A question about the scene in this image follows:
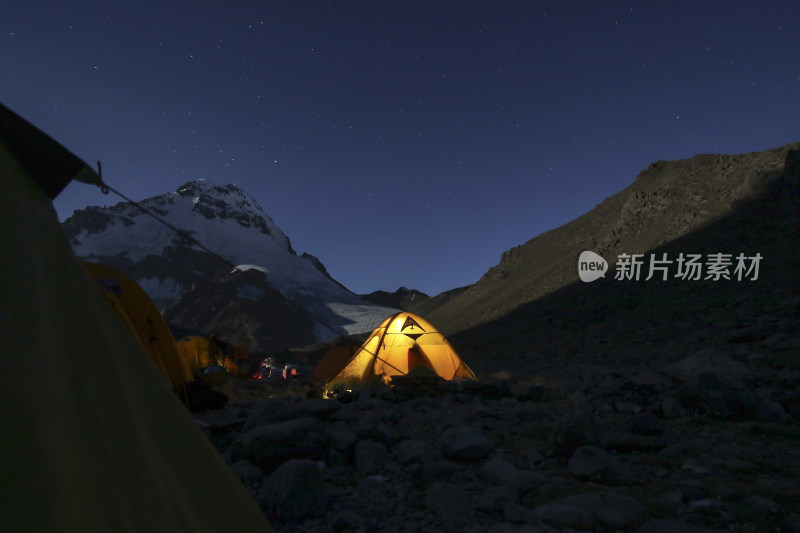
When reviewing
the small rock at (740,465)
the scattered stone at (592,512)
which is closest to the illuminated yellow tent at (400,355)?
the small rock at (740,465)

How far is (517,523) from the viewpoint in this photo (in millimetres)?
2562

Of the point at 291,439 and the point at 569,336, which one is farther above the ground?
the point at 569,336

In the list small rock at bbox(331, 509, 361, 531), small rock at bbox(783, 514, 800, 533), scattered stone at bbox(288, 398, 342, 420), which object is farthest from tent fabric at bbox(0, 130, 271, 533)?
scattered stone at bbox(288, 398, 342, 420)

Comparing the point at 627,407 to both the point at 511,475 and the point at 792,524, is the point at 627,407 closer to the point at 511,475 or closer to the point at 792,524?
the point at 511,475

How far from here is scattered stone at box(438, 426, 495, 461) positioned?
3.78 m

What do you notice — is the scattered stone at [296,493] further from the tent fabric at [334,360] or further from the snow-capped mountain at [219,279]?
the snow-capped mountain at [219,279]

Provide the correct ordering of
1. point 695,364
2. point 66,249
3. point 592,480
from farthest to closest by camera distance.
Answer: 1. point 695,364
2. point 592,480
3. point 66,249

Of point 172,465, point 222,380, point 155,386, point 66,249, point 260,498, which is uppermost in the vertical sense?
point 66,249

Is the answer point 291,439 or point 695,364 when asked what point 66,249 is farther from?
point 695,364

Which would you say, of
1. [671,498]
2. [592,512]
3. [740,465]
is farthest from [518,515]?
[740,465]

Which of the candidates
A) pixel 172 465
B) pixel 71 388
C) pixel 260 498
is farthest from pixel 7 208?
pixel 260 498

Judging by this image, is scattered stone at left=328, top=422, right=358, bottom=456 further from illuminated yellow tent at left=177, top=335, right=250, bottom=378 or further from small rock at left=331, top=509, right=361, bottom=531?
illuminated yellow tent at left=177, top=335, right=250, bottom=378

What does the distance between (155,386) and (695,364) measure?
7.83 m

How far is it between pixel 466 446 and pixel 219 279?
119 metres
